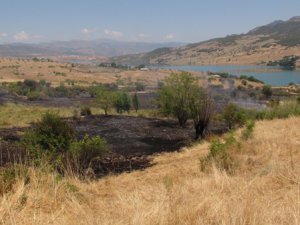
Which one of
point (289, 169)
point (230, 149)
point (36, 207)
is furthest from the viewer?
point (230, 149)

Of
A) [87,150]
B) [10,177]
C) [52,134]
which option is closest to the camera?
[10,177]

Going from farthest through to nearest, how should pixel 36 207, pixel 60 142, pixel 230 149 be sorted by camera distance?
pixel 60 142 → pixel 230 149 → pixel 36 207

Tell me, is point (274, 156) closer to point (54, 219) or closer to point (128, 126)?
point (54, 219)

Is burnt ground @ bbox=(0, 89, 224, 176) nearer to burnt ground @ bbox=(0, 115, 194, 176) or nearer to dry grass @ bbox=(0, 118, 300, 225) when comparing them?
burnt ground @ bbox=(0, 115, 194, 176)

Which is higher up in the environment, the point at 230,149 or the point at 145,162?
the point at 230,149

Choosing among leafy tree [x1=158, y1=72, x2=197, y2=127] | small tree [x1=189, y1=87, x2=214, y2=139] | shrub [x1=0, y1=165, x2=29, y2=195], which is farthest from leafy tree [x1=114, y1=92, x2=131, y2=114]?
shrub [x1=0, y1=165, x2=29, y2=195]

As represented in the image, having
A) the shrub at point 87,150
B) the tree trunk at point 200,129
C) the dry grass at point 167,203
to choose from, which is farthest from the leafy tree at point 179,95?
the dry grass at point 167,203

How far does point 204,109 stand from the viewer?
2158 centimetres

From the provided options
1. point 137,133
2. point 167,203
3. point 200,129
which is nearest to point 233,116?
point 200,129

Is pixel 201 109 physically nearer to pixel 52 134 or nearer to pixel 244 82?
pixel 52 134

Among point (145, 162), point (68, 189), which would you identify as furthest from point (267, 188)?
point (145, 162)

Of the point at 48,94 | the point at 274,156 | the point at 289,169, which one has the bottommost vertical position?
the point at 48,94

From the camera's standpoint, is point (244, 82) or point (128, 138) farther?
point (244, 82)

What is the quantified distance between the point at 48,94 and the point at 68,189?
66580 millimetres
